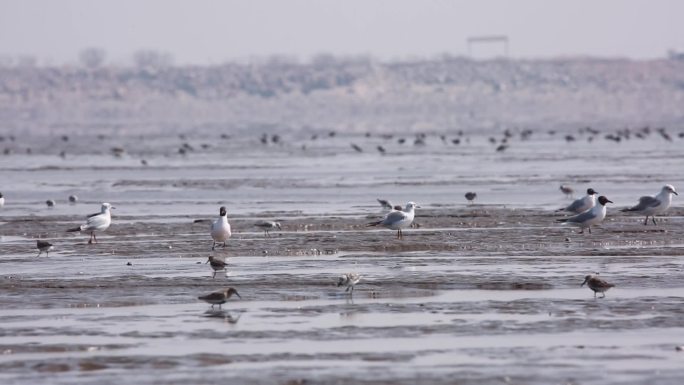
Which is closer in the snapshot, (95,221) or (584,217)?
(584,217)

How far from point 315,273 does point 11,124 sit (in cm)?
10297

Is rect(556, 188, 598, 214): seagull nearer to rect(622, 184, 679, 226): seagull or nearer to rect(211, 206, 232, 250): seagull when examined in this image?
rect(622, 184, 679, 226): seagull

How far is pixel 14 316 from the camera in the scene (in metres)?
14.6

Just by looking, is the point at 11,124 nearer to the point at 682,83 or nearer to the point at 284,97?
the point at 284,97

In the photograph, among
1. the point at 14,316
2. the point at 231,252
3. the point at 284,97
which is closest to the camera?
the point at 14,316

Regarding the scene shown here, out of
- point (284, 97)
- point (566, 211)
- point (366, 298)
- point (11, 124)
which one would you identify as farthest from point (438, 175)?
point (284, 97)

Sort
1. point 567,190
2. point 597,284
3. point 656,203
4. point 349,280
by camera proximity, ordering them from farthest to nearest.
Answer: point 567,190, point 656,203, point 349,280, point 597,284

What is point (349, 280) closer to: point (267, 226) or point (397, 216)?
point (397, 216)

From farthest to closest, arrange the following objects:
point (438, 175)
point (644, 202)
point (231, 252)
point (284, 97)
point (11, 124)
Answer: point (284, 97)
point (11, 124)
point (438, 175)
point (644, 202)
point (231, 252)

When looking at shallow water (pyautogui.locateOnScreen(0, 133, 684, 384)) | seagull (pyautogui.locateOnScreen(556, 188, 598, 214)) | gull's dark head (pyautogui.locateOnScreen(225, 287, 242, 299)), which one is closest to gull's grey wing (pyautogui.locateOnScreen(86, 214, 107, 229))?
shallow water (pyautogui.locateOnScreen(0, 133, 684, 384))

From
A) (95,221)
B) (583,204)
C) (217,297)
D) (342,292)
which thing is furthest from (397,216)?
(217,297)

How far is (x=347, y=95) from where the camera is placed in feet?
458

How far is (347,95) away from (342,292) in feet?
407

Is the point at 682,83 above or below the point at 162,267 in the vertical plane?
above
